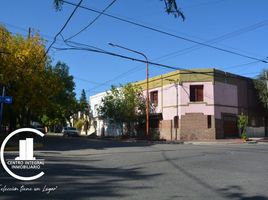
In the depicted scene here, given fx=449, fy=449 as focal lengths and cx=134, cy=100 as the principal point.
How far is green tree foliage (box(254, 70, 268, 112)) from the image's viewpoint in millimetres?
48628

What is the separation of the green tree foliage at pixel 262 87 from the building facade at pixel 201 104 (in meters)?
1.35

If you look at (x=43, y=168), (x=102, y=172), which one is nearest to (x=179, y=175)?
(x=102, y=172)

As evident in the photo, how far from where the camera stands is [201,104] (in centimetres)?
4625

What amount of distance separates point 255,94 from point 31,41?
89.6 feet

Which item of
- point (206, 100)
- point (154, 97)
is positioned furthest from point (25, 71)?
Result: point (154, 97)

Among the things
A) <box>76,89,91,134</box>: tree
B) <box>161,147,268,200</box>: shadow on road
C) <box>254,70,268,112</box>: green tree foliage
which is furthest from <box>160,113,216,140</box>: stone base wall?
<box>161,147,268,200</box>: shadow on road

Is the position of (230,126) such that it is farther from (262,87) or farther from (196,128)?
(262,87)

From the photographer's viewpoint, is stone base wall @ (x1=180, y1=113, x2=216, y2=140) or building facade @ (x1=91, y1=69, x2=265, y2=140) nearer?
stone base wall @ (x1=180, y1=113, x2=216, y2=140)

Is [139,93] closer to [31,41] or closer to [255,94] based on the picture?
[255,94]

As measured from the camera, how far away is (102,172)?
48.1 ft

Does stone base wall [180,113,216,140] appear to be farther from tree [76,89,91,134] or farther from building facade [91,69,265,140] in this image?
tree [76,89,91,134]

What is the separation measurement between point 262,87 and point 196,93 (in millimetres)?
7700

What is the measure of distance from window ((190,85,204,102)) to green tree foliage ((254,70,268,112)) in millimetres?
7023

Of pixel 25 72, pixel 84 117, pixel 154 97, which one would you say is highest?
pixel 25 72
